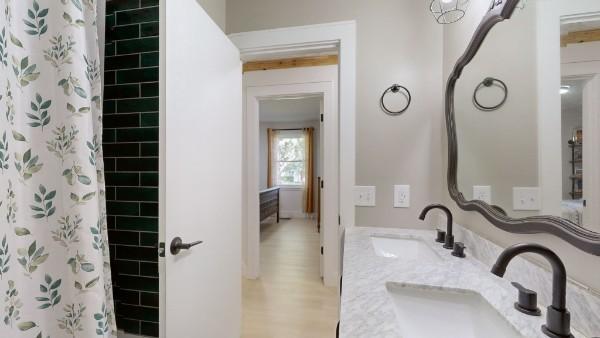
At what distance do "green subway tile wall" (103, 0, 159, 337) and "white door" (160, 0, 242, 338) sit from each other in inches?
12.4

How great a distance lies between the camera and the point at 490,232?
1.01 metres

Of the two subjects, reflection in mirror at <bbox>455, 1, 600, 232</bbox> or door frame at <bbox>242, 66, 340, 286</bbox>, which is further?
door frame at <bbox>242, 66, 340, 286</bbox>

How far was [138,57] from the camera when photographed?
1362 mm

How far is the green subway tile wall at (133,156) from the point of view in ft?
4.44

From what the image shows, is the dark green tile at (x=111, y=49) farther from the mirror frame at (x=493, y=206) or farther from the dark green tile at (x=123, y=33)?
the mirror frame at (x=493, y=206)

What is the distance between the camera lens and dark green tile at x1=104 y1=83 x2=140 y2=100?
136 centimetres

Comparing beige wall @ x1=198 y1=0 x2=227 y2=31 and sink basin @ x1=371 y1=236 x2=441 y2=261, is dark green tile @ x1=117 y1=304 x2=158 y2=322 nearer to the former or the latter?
sink basin @ x1=371 y1=236 x2=441 y2=261

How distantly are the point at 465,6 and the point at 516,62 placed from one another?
61 centimetres

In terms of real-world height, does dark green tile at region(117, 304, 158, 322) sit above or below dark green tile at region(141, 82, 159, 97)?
below

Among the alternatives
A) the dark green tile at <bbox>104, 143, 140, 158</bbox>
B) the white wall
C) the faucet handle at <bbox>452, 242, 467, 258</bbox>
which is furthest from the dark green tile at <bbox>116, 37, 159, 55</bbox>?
the white wall

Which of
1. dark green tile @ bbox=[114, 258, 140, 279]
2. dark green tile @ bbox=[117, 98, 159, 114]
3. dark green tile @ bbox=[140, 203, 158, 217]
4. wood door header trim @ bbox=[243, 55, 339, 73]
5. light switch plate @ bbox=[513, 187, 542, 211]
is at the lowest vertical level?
dark green tile @ bbox=[114, 258, 140, 279]

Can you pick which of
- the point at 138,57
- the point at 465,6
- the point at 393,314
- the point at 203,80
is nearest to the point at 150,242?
the point at 203,80

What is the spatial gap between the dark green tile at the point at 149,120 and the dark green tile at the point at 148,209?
433mm

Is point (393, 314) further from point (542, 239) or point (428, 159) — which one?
point (428, 159)
